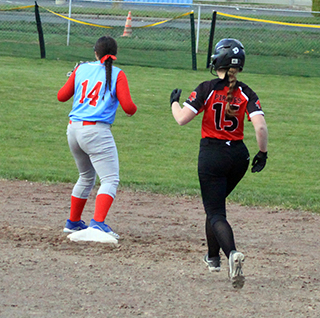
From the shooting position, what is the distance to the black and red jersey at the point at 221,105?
4.49m

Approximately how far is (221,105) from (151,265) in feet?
5.34

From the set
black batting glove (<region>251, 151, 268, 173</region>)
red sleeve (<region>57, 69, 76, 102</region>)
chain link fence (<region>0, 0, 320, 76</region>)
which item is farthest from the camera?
chain link fence (<region>0, 0, 320, 76</region>)

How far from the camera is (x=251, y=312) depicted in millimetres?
4195

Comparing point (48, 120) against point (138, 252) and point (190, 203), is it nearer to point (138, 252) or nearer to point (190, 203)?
point (190, 203)

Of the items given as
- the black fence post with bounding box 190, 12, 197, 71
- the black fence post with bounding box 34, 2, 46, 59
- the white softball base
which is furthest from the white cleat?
the black fence post with bounding box 34, 2, 46, 59

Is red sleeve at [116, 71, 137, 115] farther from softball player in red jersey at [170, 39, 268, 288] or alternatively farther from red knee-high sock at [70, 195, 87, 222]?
red knee-high sock at [70, 195, 87, 222]

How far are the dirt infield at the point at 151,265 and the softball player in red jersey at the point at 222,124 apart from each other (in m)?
0.53

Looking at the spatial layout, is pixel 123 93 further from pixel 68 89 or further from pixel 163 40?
pixel 163 40

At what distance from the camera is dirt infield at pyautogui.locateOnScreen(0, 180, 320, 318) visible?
4.24 meters

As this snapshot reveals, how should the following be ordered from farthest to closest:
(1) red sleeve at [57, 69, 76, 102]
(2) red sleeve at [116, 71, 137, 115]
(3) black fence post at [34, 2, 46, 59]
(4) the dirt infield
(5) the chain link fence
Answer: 1. (5) the chain link fence
2. (3) black fence post at [34, 2, 46, 59]
3. (1) red sleeve at [57, 69, 76, 102]
4. (2) red sleeve at [116, 71, 137, 115]
5. (4) the dirt infield

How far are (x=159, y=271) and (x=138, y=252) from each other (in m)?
0.55

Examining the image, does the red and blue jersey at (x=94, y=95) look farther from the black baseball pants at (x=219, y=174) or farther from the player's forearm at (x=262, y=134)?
the player's forearm at (x=262, y=134)

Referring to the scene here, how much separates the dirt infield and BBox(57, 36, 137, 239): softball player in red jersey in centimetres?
59

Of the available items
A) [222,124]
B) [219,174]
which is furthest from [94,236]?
[222,124]
